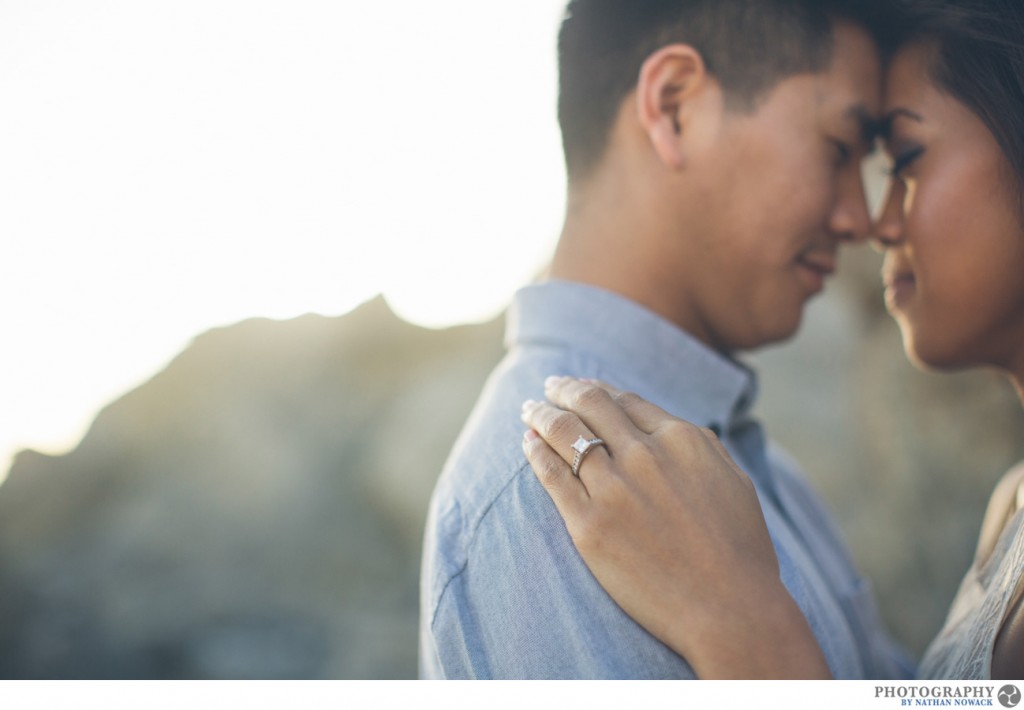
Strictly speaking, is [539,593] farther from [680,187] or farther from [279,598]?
[279,598]

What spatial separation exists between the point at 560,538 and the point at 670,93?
1.13 m

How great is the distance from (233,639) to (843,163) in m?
5.03

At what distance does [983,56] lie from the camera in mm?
1661

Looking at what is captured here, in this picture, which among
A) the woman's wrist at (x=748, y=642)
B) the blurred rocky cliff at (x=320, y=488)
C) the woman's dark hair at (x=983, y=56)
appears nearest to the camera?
the woman's wrist at (x=748, y=642)

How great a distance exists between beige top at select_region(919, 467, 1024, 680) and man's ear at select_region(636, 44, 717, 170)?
1.08 metres

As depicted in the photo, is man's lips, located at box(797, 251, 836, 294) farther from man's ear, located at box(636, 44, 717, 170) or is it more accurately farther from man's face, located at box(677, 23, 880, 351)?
man's ear, located at box(636, 44, 717, 170)

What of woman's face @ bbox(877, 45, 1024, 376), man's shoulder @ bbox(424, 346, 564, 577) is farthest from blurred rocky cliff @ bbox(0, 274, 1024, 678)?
man's shoulder @ bbox(424, 346, 564, 577)

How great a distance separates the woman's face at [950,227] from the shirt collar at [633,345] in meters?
0.55

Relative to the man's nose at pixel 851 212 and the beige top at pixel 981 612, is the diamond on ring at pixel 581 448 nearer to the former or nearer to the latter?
the beige top at pixel 981 612

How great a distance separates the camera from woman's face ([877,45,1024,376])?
169cm

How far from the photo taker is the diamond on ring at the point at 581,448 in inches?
45.3

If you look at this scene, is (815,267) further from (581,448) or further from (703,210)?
(581,448)
